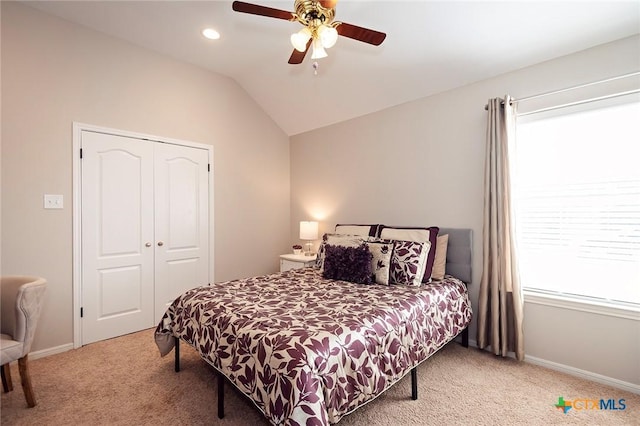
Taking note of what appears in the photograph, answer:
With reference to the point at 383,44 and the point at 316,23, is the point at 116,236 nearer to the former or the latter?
the point at 316,23

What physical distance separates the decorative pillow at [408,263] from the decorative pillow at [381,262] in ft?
0.24

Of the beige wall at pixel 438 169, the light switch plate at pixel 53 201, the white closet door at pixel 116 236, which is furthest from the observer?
the white closet door at pixel 116 236

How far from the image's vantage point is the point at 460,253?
295 centimetres

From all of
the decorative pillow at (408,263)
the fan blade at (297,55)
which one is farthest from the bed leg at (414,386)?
the fan blade at (297,55)

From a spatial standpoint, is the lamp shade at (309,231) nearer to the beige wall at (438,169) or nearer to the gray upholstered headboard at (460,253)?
the beige wall at (438,169)

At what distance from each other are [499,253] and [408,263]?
787 mm

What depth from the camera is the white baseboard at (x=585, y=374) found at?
2.17 m

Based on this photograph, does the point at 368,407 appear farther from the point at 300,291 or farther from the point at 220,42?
the point at 220,42

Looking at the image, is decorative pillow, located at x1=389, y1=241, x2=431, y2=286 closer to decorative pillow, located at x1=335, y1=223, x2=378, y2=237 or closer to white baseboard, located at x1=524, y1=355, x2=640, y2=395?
decorative pillow, located at x1=335, y1=223, x2=378, y2=237

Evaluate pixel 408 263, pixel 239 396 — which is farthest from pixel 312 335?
pixel 408 263

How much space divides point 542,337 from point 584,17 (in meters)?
2.39

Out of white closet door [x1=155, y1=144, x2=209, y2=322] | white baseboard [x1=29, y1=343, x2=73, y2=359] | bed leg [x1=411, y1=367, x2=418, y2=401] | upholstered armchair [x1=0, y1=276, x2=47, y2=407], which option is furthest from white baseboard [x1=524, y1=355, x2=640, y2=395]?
white baseboard [x1=29, y1=343, x2=73, y2=359]

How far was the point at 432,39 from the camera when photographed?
2.63 metres

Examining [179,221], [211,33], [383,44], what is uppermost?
[211,33]
